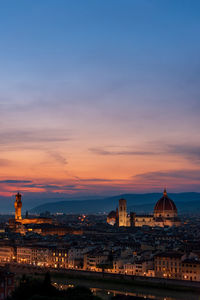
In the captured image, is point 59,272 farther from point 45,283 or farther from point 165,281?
point 45,283

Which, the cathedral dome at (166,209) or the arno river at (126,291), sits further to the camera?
the cathedral dome at (166,209)

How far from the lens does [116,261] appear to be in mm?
54219

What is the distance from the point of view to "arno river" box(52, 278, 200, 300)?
135 feet

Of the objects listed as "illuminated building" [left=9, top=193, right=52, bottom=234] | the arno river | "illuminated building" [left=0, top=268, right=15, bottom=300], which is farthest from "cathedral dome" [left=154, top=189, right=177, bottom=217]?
"illuminated building" [left=0, top=268, right=15, bottom=300]

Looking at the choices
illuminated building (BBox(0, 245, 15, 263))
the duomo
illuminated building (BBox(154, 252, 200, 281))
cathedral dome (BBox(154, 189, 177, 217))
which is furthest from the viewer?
cathedral dome (BBox(154, 189, 177, 217))

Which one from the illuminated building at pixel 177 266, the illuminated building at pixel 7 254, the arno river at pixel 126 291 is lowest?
the arno river at pixel 126 291

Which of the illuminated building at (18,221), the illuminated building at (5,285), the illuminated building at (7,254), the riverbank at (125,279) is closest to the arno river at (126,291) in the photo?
the riverbank at (125,279)

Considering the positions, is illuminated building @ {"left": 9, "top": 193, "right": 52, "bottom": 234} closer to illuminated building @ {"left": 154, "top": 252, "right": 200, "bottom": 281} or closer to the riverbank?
the riverbank

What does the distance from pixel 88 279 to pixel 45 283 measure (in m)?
18.4

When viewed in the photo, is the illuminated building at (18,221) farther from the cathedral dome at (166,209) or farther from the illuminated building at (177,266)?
the illuminated building at (177,266)

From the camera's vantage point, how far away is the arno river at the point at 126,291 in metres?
41.0

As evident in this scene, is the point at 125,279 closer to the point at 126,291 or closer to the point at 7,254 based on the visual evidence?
the point at 126,291

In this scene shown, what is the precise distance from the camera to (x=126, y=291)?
143 ft

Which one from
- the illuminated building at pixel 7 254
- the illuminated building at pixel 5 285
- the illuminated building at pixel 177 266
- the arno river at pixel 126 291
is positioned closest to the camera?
the illuminated building at pixel 5 285
